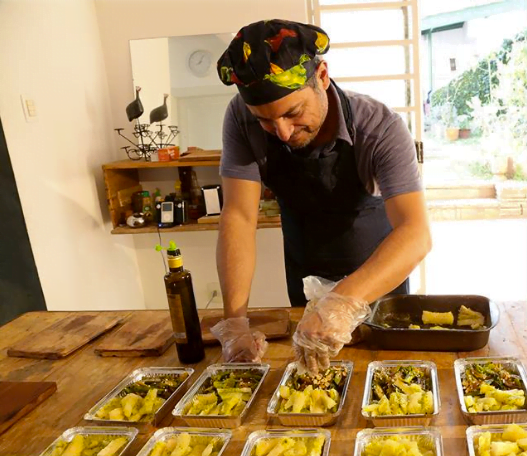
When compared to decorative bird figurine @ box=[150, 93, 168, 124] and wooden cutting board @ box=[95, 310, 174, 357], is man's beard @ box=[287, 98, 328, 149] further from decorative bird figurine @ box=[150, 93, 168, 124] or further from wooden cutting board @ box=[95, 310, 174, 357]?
decorative bird figurine @ box=[150, 93, 168, 124]

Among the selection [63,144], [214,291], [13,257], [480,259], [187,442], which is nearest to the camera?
[187,442]

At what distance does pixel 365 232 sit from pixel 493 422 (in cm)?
90

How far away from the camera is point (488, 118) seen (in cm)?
615

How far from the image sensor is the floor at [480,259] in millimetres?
4090

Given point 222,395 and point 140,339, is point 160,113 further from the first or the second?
point 222,395

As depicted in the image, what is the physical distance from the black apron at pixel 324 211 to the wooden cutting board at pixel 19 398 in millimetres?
915

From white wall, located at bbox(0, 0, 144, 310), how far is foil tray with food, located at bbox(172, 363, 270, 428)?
5.24 feet

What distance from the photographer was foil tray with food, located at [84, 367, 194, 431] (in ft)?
3.70

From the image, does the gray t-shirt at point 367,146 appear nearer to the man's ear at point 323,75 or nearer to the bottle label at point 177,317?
the man's ear at point 323,75

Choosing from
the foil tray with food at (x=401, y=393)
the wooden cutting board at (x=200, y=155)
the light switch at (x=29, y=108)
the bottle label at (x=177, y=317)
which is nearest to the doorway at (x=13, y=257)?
the light switch at (x=29, y=108)

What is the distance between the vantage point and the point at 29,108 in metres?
2.46

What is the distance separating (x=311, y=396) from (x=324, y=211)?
807 mm

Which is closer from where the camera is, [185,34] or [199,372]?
[199,372]

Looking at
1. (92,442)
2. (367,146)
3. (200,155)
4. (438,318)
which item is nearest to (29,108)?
(200,155)
